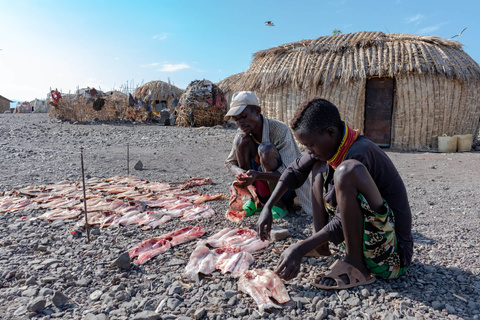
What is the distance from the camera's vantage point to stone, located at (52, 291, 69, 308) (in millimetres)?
1771

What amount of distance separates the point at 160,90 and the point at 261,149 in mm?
19960

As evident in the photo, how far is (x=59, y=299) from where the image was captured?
1.78 m

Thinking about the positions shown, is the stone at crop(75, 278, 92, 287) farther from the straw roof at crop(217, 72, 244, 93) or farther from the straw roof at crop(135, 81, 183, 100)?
the straw roof at crop(135, 81, 183, 100)

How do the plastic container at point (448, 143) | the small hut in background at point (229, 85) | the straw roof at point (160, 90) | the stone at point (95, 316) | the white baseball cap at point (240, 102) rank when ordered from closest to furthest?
the stone at point (95, 316)
the white baseball cap at point (240, 102)
the plastic container at point (448, 143)
the small hut in background at point (229, 85)
the straw roof at point (160, 90)

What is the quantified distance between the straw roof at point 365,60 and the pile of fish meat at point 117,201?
15.9 feet

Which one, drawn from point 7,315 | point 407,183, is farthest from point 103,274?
point 407,183

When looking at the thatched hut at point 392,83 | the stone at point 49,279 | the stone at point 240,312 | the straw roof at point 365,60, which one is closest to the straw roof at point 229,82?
the straw roof at point 365,60

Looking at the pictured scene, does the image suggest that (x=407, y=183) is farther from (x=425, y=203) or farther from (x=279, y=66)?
(x=279, y=66)

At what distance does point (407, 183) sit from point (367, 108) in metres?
4.22

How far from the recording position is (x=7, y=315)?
1.71 metres

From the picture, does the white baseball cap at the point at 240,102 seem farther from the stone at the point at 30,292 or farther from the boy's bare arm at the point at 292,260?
the stone at the point at 30,292

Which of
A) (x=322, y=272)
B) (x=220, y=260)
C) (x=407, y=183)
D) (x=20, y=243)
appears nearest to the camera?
(x=322, y=272)

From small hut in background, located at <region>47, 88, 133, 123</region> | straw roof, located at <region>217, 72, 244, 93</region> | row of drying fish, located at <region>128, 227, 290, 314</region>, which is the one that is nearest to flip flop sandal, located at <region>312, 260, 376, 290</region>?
row of drying fish, located at <region>128, 227, 290, 314</region>

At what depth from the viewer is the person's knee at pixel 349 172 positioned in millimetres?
1550
